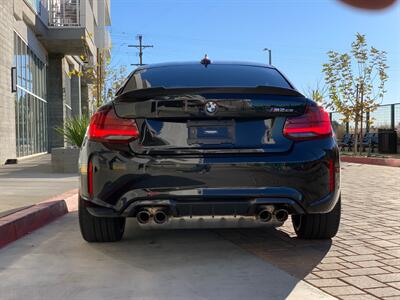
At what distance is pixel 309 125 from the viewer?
4082 millimetres

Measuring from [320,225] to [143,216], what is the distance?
1683mm

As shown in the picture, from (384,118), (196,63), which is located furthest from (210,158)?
(384,118)

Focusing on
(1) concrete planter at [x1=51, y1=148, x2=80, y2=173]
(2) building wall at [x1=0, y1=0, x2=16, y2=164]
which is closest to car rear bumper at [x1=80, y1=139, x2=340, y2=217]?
(1) concrete planter at [x1=51, y1=148, x2=80, y2=173]

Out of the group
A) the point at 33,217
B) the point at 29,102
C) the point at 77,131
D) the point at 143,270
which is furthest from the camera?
the point at 29,102

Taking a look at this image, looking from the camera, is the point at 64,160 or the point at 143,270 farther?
the point at 64,160

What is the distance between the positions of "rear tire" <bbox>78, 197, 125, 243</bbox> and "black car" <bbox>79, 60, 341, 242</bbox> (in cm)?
39

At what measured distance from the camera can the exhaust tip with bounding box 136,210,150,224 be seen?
4062 millimetres

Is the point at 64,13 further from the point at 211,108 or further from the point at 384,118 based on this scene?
the point at 211,108

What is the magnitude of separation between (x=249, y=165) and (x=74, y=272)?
1.60m

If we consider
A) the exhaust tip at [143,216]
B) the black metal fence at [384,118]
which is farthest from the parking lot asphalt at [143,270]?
the black metal fence at [384,118]

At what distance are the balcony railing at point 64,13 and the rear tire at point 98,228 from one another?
62.0 ft

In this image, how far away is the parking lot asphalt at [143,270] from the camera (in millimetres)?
3512

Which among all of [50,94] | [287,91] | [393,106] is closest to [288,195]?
[287,91]

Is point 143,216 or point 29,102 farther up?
point 29,102
